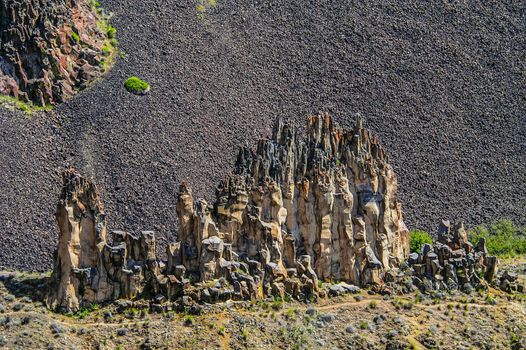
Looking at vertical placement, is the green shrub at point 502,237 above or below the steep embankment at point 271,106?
below

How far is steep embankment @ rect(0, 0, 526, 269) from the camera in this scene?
6009 inches

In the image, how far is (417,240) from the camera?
5773 inches

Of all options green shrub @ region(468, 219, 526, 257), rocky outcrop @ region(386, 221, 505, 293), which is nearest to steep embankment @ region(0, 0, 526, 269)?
green shrub @ region(468, 219, 526, 257)

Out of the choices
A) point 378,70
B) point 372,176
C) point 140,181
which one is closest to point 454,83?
point 378,70

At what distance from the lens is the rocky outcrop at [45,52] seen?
16238cm

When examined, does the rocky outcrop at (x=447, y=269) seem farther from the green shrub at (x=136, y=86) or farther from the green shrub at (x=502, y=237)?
the green shrub at (x=136, y=86)

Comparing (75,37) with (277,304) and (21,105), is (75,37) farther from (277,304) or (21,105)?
(277,304)

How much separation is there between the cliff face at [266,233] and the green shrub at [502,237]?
2301 cm

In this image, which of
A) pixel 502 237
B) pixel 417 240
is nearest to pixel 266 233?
pixel 417 240

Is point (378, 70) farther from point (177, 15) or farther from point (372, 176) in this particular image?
point (372, 176)

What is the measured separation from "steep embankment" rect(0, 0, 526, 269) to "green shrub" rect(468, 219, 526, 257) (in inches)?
79.3

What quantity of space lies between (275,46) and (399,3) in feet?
58.6

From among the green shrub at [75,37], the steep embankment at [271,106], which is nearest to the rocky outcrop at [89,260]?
the steep embankment at [271,106]

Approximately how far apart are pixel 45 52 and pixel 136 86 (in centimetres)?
850
